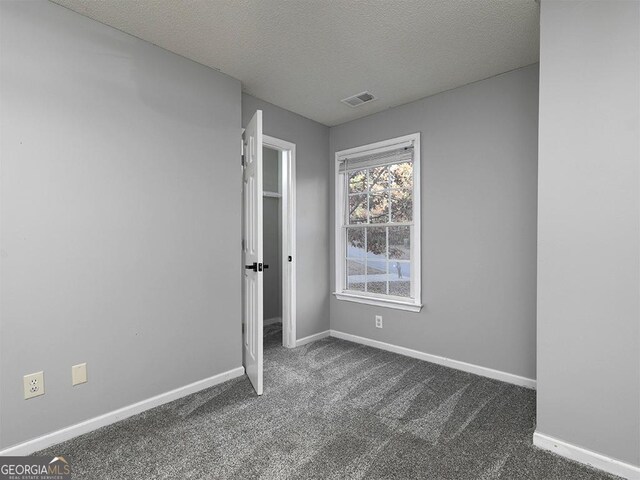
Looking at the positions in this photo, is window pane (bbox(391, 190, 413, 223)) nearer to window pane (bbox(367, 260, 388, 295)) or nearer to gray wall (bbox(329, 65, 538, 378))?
gray wall (bbox(329, 65, 538, 378))

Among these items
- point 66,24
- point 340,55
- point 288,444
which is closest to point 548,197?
point 340,55

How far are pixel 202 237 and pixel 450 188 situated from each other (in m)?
2.22

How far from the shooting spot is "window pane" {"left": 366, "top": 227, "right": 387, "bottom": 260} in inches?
141

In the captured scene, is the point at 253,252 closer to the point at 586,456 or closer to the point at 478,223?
the point at 478,223

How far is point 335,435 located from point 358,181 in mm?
2602

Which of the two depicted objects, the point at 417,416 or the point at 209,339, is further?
the point at 209,339

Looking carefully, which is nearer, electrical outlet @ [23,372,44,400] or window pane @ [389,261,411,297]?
electrical outlet @ [23,372,44,400]

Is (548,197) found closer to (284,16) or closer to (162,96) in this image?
(284,16)

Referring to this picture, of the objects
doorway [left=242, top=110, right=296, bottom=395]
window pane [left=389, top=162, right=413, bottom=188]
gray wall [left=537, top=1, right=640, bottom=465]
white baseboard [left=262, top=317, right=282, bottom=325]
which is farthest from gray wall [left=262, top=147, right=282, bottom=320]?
gray wall [left=537, top=1, right=640, bottom=465]

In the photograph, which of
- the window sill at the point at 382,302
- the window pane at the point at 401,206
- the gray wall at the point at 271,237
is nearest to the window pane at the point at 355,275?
the window sill at the point at 382,302

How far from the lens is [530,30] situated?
2.21 metres

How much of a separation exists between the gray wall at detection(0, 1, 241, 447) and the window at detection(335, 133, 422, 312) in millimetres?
1491

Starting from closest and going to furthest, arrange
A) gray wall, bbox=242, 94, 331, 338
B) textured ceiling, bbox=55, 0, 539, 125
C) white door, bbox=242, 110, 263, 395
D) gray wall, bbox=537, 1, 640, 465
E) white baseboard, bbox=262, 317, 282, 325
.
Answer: gray wall, bbox=537, 1, 640, 465, textured ceiling, bbox=55, 0, 539, 125, white door, bbox=242, 110, 263, 395, gray wall, bbox=242, 94, 331, 338, white baseboard, bbox=262, 317, 282, 325

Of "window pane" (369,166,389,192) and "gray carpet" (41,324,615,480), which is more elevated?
"window pane" (369,166,389,192)
